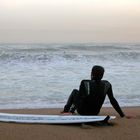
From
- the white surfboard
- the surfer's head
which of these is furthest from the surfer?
the white surfboard

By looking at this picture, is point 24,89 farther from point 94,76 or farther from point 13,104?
point 94,76

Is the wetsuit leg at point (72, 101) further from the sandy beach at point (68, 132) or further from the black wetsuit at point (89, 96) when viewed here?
the sandy beach at point (68, 132)

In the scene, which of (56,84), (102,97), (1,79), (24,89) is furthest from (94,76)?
(1,79)

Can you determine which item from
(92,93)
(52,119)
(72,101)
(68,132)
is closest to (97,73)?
(92,93)

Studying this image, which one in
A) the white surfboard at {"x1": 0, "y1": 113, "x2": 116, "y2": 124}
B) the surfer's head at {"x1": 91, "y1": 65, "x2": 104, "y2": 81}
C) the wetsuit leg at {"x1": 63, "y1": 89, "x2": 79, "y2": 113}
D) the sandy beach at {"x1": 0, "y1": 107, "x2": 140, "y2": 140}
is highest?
the surfer's head at {"x1": 91, "y1": 65, "x2": 104, "y2": 81}

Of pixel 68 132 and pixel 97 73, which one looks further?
pixel 97 73

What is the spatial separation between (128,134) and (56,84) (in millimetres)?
6830

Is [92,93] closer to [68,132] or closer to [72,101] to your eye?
[72,101]

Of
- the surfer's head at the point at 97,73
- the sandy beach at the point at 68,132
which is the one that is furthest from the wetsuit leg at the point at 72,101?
the sandy beach at the point at 68,132

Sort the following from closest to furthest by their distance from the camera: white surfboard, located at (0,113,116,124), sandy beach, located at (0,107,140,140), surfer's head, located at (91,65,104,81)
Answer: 1. sandy beach, located at (0,107,140,140)
2. white surfboard, located at (0,113,116,124)
3. surfer's head, located at (91,65,104,81)

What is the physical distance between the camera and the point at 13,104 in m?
9.71

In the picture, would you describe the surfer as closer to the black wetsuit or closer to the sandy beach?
the black wetsuit

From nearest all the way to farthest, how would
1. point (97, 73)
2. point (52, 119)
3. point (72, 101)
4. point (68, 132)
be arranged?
point (68, 132), point (52, 119), point (97, 73), point (72, 101)

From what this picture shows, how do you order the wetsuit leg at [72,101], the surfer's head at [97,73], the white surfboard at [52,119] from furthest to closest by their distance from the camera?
the wetsuit leg at [72,101] → the surfer's head at [97,73] → the white surfboard at [52,119]
